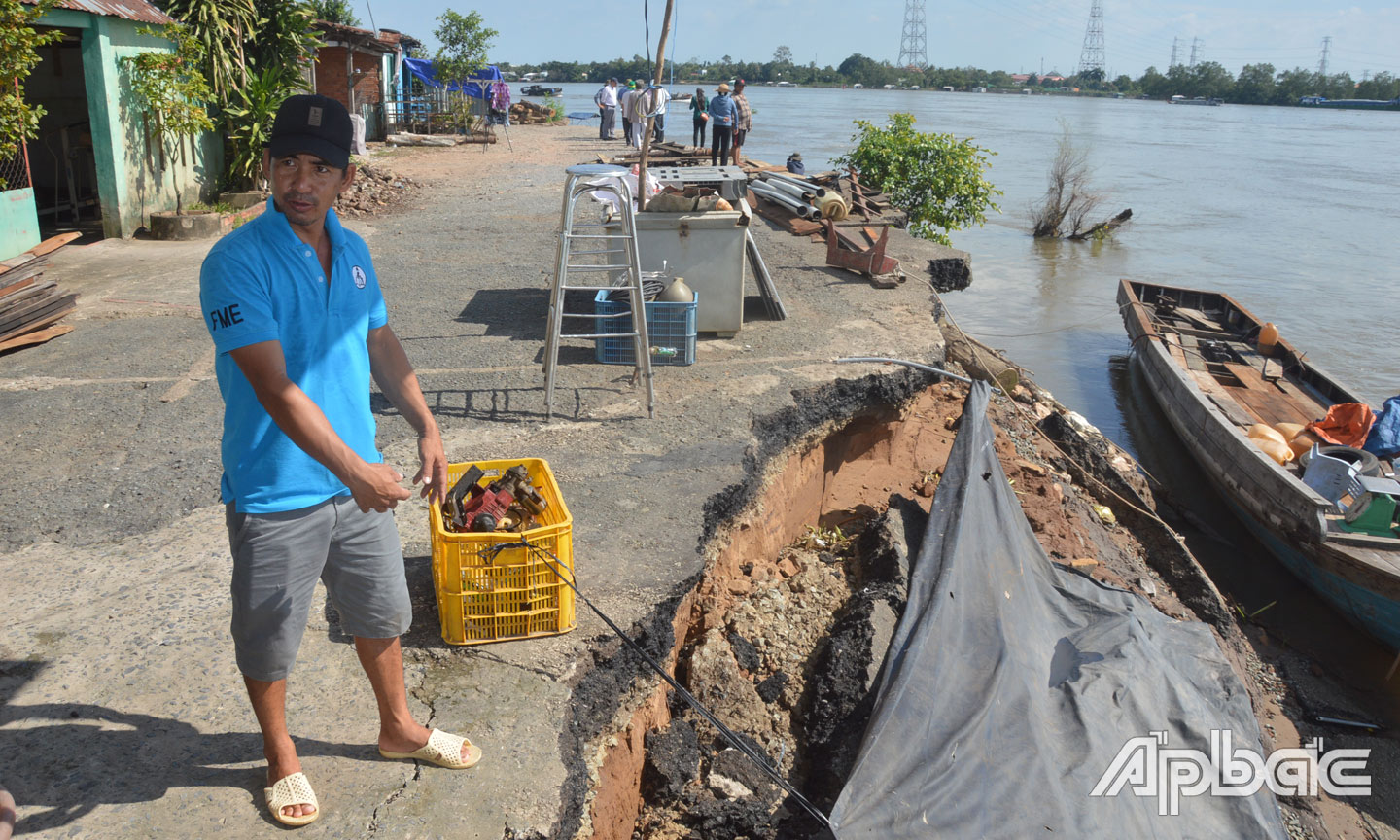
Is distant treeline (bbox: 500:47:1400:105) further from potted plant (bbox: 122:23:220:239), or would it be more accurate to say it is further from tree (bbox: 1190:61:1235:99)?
potted plant (bbox: 122:23:220:239)

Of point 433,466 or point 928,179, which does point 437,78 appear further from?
point 433,466

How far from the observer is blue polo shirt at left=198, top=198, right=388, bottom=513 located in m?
2.32

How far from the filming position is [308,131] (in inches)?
95.6

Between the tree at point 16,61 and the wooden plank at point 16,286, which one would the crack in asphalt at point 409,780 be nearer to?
the wooden plank at point 16,286

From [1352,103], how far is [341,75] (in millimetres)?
148833

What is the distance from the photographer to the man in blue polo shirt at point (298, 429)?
2330mm

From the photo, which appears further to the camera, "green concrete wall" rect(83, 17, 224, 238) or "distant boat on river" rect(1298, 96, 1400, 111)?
"distant boat on river" rect(1298, 96, 1400, 111)

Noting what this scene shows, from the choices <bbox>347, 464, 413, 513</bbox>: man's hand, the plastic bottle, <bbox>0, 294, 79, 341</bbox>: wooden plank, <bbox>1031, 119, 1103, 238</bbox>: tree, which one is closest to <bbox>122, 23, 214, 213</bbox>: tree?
<bbox>0, 294, 79, 341</bbox>: wooden plank

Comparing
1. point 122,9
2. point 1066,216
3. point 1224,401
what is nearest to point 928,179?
point 1224,401

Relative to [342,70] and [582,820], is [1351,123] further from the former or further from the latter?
[582,820]

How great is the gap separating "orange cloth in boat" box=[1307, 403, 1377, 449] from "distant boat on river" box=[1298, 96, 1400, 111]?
475 feet

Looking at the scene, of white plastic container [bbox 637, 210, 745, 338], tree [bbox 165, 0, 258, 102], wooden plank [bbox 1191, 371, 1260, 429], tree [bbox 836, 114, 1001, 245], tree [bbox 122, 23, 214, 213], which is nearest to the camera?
white plastic container [bbox 637, 210, 745, 338]

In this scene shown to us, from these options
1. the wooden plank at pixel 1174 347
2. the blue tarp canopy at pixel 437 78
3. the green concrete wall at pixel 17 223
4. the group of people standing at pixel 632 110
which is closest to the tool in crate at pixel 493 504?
the green concrete wall at pixel 17 223

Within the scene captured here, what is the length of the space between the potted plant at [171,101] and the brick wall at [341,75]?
11.2m
